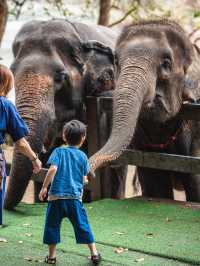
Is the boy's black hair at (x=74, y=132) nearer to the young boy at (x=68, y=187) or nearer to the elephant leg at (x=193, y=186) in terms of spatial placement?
the young boy at (x=68, y=187)

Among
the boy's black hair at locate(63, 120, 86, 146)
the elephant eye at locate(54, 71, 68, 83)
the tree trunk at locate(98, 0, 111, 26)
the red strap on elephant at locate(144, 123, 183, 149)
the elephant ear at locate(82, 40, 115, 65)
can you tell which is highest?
the tree trunk at locate(98, 0, 111, 26)

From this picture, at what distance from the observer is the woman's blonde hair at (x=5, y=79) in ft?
19.0

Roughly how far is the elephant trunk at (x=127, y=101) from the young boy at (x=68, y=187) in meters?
1.02

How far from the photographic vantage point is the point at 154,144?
343 inches

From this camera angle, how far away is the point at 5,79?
229 inches

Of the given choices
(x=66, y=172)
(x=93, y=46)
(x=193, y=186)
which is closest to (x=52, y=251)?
(x=66, y=172)

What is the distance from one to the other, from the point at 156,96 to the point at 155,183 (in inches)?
54.7

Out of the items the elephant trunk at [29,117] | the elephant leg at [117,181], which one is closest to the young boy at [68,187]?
the elephant trunk at [29,117]

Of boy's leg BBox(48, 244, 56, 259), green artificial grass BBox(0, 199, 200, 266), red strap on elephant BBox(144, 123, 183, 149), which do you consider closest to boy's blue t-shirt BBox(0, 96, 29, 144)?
boy's leg BBox(48, 244, 56, 259)

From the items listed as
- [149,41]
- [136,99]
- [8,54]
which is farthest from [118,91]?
[8,54]

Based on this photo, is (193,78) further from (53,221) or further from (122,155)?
(53,221)

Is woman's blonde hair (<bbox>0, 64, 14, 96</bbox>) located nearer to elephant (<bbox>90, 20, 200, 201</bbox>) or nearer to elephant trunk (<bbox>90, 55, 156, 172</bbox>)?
elephant trunk (<bbox>90, 55, 156, 172</bbox>)

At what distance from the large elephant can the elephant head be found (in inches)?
41.0

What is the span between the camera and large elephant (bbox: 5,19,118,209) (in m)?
8.41
